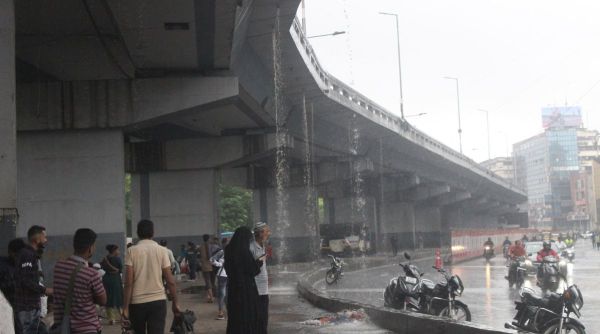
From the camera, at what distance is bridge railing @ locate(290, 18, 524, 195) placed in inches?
1061

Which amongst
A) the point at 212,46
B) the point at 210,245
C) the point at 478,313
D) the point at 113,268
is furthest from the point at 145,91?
the point at 478,313

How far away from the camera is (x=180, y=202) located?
33.4 m

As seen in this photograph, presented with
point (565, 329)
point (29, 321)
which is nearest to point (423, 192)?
point (565, 329)

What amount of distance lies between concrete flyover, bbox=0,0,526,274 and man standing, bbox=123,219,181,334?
20.4ft

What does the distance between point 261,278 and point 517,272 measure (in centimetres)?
1466

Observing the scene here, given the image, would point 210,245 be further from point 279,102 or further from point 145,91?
point 279,102

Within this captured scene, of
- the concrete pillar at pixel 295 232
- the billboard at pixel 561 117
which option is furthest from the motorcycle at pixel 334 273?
the billboard at pixel 561 117

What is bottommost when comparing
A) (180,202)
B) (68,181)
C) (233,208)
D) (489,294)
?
(489,294)

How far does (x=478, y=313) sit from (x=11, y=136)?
Answer: 894 cm

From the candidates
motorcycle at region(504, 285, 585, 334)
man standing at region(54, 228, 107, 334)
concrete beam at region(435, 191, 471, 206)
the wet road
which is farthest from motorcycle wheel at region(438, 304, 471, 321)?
concrete beam at region(435, 191, 471, 206)

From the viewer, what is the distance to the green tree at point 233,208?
77188mm

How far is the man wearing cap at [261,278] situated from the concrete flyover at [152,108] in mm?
5947

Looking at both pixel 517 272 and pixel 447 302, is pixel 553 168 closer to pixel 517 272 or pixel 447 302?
pixel 517 272

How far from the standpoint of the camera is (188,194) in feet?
110
